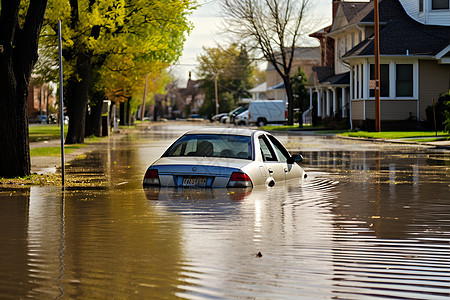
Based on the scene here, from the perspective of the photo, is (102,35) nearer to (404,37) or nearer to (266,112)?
(404,37)

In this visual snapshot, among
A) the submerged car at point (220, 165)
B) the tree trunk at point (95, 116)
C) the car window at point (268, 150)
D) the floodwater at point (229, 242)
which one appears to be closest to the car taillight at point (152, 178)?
the submerged car at point (220, 165)

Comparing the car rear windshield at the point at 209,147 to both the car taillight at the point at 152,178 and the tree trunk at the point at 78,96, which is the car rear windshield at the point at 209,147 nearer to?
the car taillight at the point at 152,178

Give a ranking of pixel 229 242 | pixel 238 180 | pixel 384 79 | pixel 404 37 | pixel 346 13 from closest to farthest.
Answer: pixel 229 242
pixel 238 180
pixel 384 79
pixel 404 37
pixel 346 13

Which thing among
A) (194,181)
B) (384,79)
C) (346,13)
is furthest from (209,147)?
(346,13)

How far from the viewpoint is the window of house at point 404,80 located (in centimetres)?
5172

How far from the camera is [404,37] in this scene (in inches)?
2057

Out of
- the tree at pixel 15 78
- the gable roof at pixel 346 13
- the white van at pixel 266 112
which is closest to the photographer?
the tree at pixel 15 78

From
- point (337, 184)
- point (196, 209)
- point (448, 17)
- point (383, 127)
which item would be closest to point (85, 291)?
point (196, 209)

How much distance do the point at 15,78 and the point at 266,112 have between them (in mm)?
61663

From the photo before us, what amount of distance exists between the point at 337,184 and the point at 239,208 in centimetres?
503

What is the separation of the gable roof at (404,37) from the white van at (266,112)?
25.0 m

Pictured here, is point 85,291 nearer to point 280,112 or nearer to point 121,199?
point 121,199

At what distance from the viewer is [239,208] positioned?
42.5ft

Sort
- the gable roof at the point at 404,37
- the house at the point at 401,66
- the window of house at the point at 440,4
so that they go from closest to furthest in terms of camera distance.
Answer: the gable roof at the point at 404,37, the house at the point at 401,66, the window of house at the point at 440,4
